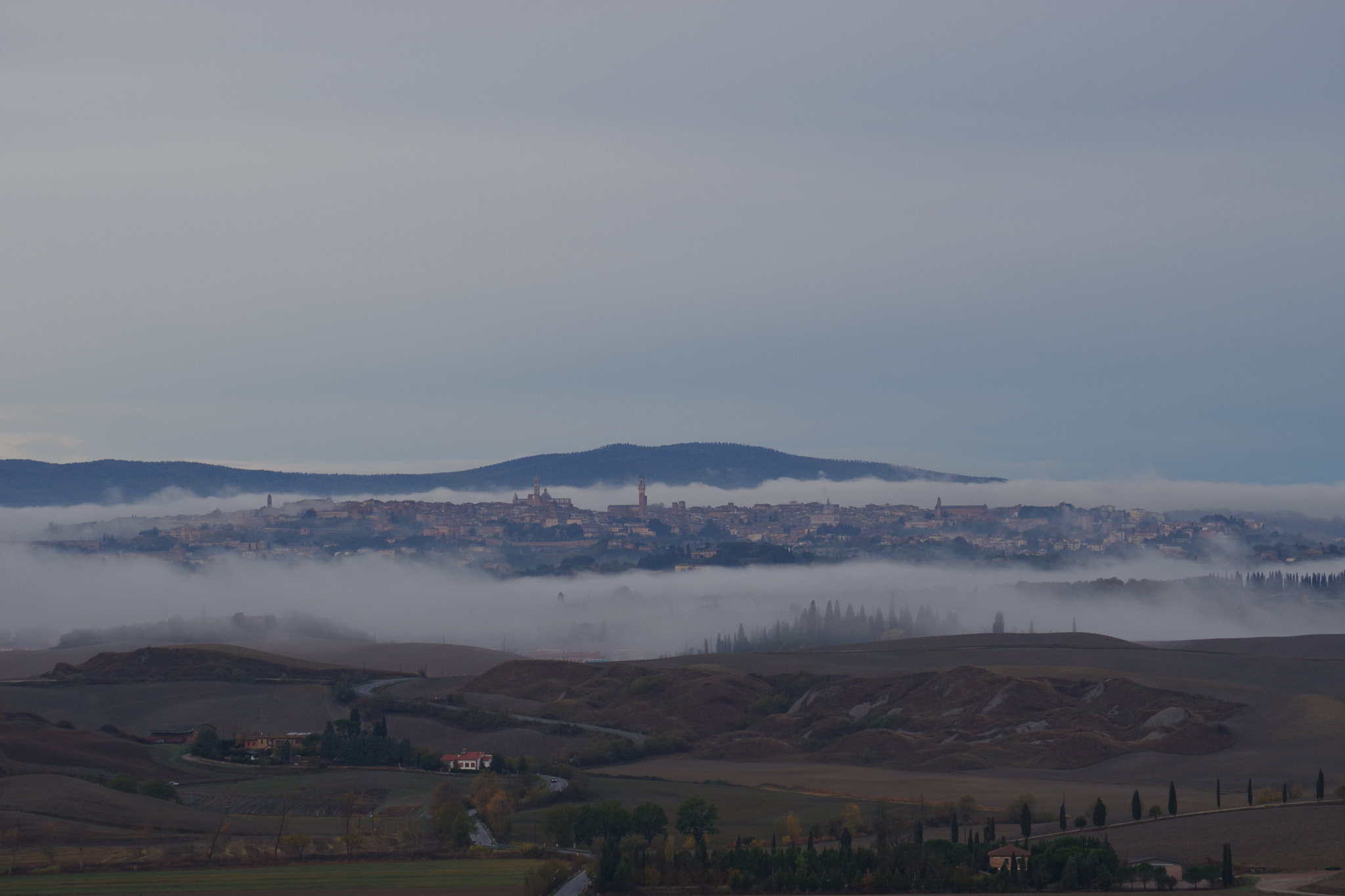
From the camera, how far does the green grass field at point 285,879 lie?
248 ft

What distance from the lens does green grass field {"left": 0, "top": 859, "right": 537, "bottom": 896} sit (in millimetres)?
75688

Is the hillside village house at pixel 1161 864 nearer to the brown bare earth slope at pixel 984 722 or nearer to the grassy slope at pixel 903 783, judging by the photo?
the grassy slope at pixel 903 783

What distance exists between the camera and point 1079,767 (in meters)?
129

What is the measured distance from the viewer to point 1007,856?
79125mm

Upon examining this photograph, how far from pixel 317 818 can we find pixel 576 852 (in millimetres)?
19301

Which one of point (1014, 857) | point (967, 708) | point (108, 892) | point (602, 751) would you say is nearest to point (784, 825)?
point (1014, 857)

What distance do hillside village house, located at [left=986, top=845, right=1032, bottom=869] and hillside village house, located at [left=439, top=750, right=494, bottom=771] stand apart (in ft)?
181

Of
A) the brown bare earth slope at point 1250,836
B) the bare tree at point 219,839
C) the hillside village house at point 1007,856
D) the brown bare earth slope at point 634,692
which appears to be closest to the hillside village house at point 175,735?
the brown bare earth slope at point 634,692

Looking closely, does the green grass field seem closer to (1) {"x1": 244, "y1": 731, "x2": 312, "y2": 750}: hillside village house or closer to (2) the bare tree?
(2) the bare tree

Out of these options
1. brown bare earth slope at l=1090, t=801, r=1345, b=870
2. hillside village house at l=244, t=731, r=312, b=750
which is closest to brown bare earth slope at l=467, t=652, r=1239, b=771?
hillside village house at l=244, t=731, r=312, b=750

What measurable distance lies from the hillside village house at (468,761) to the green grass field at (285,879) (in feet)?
148

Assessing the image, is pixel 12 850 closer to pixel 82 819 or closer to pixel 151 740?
pixel 82 819

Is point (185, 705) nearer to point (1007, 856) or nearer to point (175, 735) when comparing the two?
point (175, 735)

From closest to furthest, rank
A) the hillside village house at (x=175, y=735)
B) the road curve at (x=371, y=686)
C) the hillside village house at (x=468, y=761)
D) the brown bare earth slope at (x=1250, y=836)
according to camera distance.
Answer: the brown bare earth slope at (x=1250, y=836) < the hillside village house at (x=468, y=761) < the hillside village house at (x=175, y=735) < the road curve at (x=371, y=686)
